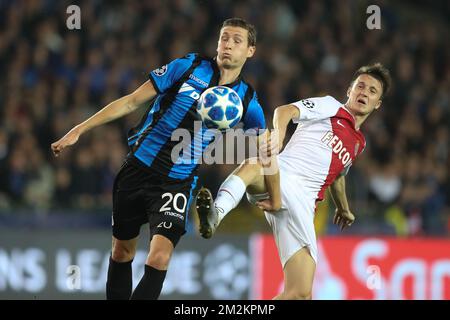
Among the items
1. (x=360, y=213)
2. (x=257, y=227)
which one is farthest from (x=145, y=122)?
(x=360, y=213)

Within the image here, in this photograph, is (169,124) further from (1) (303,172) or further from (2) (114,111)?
(1) (303,172)

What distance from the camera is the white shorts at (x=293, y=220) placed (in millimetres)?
6824

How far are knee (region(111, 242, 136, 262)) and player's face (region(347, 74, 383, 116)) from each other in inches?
77.1

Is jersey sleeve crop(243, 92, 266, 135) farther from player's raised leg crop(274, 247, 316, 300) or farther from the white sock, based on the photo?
player's raised leg crop(274, 247, 316, 300)

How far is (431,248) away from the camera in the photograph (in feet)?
35.5

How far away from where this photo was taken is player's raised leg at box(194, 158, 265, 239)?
6.20 metres

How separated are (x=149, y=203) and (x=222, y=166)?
15.8 ft

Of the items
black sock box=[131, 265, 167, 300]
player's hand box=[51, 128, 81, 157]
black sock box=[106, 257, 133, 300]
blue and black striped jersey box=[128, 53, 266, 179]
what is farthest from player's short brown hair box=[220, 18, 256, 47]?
black sock box=[106, 257, 133, 300]

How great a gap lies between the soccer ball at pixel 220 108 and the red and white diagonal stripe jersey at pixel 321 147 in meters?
0.80

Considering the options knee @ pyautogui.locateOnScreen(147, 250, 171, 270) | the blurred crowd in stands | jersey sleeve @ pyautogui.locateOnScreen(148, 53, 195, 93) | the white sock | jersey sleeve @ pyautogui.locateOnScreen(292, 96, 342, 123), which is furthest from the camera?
the blurred crowd in stands

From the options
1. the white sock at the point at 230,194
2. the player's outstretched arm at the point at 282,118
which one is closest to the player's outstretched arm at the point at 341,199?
the player's outstretched arm at the point at 282,118

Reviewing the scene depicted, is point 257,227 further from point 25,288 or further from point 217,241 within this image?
point 25,288

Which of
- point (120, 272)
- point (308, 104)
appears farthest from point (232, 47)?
point (120, 272)

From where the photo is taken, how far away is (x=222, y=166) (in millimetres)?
11227
